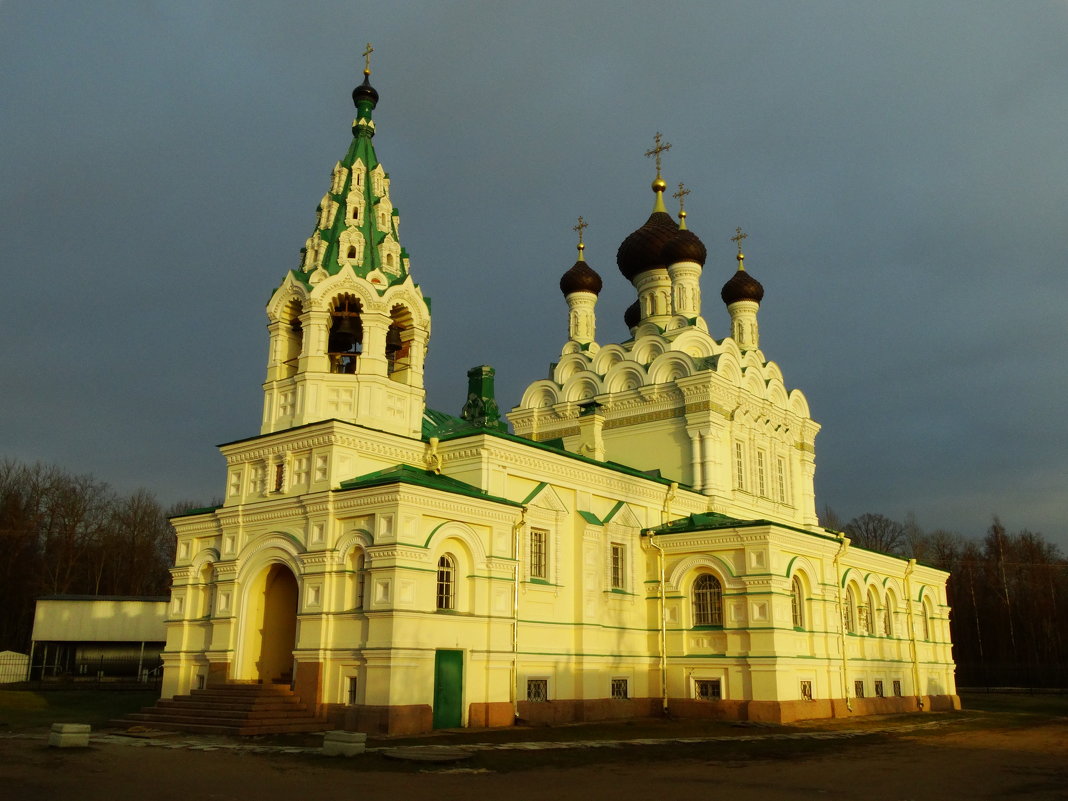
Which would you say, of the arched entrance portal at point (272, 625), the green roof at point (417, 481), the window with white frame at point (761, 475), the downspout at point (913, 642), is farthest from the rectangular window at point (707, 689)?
the arched entrance portal at point (272, 625)

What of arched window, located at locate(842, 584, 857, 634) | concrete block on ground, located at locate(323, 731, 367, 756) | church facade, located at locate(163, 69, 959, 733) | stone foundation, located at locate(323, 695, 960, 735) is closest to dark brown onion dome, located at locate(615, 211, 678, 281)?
church facade, located at locate(163, 69, 959, 733)

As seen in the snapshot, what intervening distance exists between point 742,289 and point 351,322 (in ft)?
55.8

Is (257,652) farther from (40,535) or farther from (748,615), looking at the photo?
(40,535)

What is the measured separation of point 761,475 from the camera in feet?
96.9

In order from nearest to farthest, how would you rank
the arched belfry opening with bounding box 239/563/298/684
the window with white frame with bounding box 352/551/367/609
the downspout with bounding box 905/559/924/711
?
1. the window with white frame with bounding box 352/551/367/609
2. the arched belfry opening with bounding box 239/563/298/684
3. the downspout with bounding box 905/559/924/711

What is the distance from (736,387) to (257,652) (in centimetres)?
1579

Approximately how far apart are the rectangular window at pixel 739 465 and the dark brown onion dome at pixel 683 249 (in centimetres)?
691

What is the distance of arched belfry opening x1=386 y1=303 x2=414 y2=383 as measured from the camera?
21375mm

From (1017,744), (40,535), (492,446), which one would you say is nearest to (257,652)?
(492,446)

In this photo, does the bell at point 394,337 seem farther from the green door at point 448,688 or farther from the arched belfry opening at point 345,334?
the green door at point 448,688

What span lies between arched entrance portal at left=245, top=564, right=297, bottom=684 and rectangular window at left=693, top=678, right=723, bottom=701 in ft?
31.3

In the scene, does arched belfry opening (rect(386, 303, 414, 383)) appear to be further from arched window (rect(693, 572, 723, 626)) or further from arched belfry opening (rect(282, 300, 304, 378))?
arched window (rect(693, 572, 723, 626))

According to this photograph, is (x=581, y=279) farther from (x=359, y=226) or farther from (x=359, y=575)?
(x=359, y=575)

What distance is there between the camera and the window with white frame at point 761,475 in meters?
29.2
